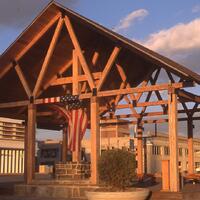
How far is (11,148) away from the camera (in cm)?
6794

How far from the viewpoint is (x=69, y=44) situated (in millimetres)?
24859

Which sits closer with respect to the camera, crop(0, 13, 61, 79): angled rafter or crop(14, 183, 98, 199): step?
crop(14, 183, 98, 199): step

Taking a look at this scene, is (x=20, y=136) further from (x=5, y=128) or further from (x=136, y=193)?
(x=136, y=193)

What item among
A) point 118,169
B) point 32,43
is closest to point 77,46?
point 32,43

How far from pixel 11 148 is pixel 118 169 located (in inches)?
2078

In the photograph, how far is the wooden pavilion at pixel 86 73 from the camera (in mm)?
19938

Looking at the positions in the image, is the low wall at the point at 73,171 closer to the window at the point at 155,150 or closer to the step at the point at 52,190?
the step at the point at 52,190

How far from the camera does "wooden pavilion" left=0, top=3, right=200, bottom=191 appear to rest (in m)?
19.9

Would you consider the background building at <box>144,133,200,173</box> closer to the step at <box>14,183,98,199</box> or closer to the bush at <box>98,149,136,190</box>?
the step at <box>14,183,98,199</box>

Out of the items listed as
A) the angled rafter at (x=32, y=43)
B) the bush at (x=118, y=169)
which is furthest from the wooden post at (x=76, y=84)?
the bush at (x=118, y=169)

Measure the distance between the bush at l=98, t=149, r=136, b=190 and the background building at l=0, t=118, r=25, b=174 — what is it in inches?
1935

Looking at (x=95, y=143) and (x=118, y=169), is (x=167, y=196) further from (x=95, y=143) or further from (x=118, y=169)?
(x=95, y=143)

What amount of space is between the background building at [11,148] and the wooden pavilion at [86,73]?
37610 millimetres


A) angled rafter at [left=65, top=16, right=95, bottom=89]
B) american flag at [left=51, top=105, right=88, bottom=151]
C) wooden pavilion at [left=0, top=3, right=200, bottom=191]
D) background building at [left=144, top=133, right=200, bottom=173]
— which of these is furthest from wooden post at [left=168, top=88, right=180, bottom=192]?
background building at [left=144, top=133, right=200, bottom=173]
